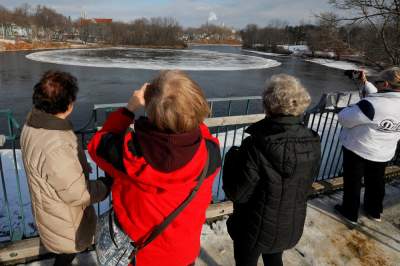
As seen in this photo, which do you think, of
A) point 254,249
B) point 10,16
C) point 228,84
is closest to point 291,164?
point 254,249

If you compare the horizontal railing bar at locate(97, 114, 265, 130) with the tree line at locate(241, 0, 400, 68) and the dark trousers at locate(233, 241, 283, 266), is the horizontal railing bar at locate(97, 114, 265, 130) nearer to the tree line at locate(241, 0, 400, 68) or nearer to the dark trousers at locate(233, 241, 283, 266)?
the dark trousers at locate(233, 241, 283, 266)

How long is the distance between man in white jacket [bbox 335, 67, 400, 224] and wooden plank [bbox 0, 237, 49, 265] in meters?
3.00

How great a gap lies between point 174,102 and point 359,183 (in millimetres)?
2689

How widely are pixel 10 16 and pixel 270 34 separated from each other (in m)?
79.6

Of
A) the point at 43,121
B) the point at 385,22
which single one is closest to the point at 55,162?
the point at 43,121

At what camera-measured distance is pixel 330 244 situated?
3.04 meters

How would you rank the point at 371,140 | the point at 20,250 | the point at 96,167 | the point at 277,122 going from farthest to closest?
the point at 96,167
the point at 371,140
the point at 20,250
the point at 277,122

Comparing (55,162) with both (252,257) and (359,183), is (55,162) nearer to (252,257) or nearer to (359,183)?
(252,257)

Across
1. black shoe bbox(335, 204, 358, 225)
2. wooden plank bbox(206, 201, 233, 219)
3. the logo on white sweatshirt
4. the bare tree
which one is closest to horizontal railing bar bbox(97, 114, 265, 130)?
wooden plank bbox(206, 201, 233, 219)

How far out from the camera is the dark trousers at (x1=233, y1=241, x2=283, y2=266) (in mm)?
2034

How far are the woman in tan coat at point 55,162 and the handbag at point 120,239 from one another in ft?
0.78

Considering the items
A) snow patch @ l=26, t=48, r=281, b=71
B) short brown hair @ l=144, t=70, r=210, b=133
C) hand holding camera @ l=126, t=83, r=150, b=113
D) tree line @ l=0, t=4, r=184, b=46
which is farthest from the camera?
tree line @ l=0, t=4, r=184, b=46

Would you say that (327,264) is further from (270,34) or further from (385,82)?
(270,34)

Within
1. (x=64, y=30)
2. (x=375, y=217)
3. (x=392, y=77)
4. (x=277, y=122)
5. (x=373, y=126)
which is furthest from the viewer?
(x=64, y=30)
